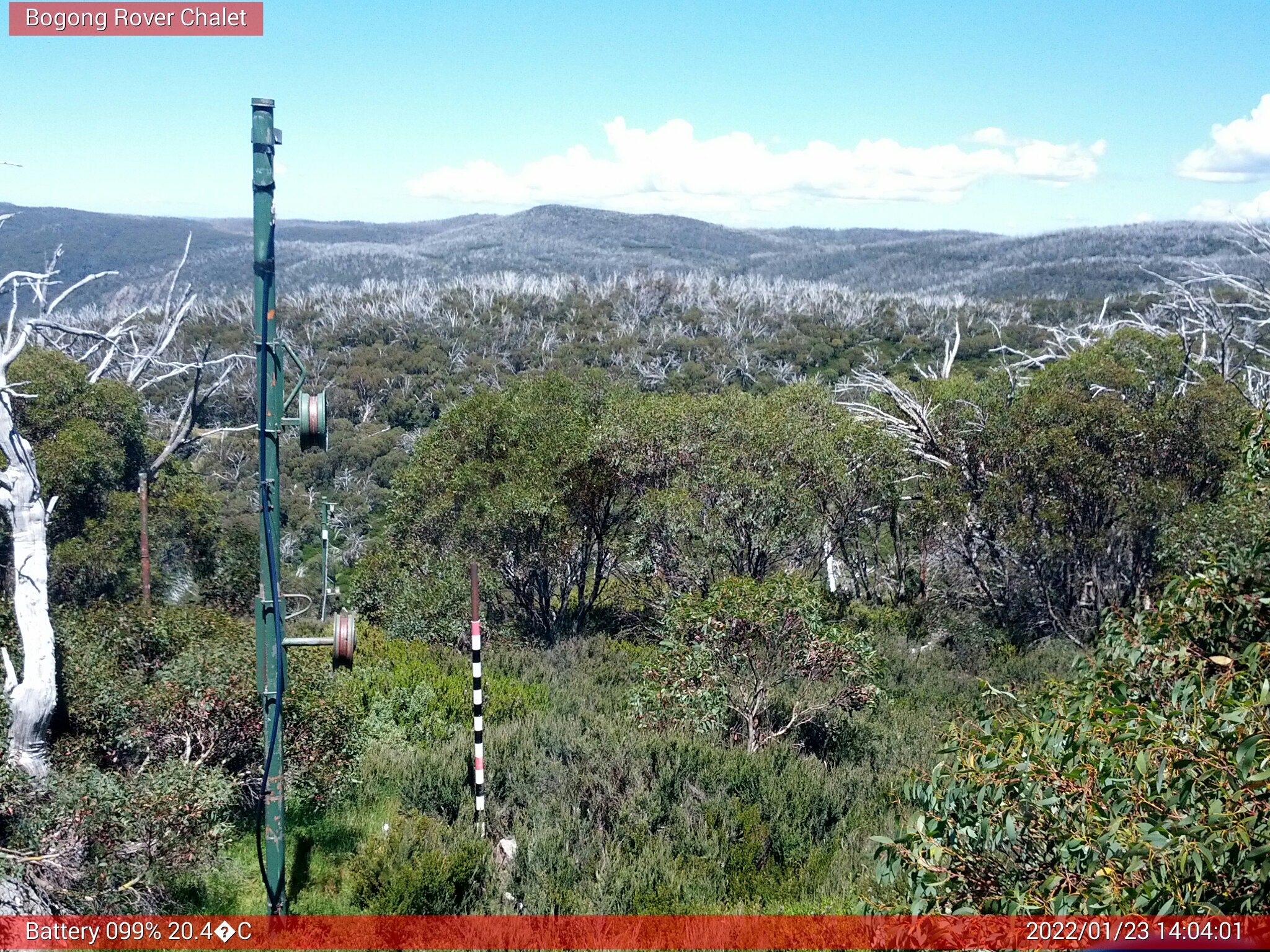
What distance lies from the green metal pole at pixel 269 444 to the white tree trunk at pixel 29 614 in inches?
86.6

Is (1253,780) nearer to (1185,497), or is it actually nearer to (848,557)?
(1185,497)

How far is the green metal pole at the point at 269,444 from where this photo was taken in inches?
215

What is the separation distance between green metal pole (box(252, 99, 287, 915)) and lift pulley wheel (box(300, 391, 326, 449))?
0.17 m

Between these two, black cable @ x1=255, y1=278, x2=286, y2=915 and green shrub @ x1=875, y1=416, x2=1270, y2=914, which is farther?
black cable @ x1=255, y1=278, x2=286, y2=915

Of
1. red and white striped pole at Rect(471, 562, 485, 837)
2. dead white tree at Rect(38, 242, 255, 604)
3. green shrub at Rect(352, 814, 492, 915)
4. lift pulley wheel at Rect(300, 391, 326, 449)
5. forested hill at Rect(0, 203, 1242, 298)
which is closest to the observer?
lift pulley wheel at Rect(300, 391, 326, 449)

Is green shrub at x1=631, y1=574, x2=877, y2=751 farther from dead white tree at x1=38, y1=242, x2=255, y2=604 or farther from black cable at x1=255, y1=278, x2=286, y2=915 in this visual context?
black cable at x1=255, y1=278, x2=286, y2=915

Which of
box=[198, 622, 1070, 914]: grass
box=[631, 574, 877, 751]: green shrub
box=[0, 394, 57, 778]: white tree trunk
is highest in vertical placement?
box=[0, 394, 57, 778]: white tree trunk

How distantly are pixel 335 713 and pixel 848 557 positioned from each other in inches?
458

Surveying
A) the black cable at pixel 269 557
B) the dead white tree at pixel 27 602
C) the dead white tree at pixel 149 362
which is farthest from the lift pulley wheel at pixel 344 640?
the dead white tree at pixel 27 602

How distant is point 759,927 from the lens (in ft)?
19.4

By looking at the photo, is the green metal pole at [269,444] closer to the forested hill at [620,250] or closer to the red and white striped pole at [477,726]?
the red and white striped pole at [477,726]

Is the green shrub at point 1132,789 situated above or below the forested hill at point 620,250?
below

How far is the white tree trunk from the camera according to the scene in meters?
7.21

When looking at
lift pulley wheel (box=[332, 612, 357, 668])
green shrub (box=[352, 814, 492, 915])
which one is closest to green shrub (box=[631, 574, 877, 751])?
green shrub (box=[352, 814, 492, 915])
